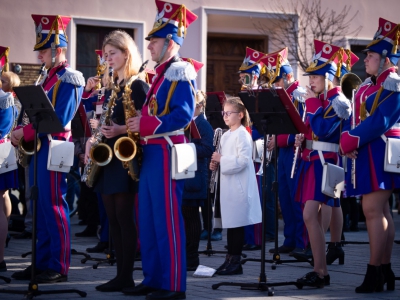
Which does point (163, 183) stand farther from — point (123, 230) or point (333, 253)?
point (333, 253)

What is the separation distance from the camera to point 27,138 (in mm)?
7160

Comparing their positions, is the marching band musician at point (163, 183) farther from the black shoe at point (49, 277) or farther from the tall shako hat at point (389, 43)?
the tall shako hat at point (389, 43)

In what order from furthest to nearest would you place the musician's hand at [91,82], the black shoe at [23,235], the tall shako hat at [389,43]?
the black shoe at [23,235]
the musician's hand at [91,82]
the tall shako hat at [389,43]

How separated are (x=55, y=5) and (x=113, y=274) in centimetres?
891

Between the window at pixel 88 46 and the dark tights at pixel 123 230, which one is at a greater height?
the window at pixel 88 46

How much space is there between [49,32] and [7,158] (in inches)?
48.8

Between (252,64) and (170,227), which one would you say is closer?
(170,227)

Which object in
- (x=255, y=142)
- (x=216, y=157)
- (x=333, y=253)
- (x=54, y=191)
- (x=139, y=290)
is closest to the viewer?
(x=139, y=290)

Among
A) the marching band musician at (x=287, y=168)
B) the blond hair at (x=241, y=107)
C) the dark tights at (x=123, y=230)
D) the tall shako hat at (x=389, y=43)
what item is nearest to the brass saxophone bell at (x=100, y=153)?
the dark tights at (x=123, y=230)

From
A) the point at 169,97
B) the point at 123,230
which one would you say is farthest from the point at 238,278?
the point at 169,97

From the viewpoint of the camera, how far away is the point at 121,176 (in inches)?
255

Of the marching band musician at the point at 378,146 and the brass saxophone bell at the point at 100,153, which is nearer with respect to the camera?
the brass saxophone bell at the point at 100,153

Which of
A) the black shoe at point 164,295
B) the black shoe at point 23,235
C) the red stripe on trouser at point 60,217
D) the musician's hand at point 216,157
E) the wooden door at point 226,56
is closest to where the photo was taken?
the black shoe at point 164,295

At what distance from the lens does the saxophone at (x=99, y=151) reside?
6.50m
